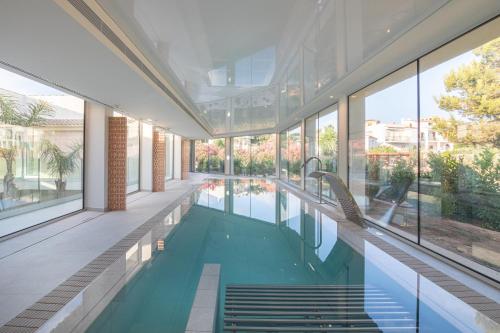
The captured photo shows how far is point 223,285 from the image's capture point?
140 inches

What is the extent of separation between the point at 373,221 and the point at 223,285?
429 cm

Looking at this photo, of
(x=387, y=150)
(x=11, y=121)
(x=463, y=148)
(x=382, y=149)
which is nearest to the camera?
(x=463, y=148)

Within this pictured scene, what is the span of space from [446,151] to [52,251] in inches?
219

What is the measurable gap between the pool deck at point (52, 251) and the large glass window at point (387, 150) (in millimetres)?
4738

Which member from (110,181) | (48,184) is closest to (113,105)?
(110,181)

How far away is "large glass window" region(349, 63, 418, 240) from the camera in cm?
525

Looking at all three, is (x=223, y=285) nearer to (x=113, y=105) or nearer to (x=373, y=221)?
(x=373, y=221)

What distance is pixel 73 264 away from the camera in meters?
3.86

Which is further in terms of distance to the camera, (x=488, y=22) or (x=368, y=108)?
(x=368, y=108)

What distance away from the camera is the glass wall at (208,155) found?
24484 mm

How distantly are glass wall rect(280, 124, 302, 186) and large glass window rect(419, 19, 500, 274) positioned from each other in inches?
352

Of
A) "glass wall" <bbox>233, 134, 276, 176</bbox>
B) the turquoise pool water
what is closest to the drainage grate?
the turquoise pool water

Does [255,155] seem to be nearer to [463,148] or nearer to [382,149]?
[382,149]

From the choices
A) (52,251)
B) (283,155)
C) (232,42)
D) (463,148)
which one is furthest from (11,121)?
(283,155)
